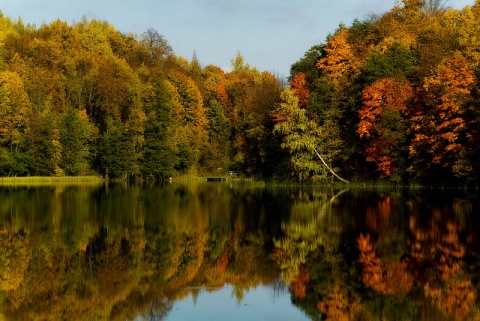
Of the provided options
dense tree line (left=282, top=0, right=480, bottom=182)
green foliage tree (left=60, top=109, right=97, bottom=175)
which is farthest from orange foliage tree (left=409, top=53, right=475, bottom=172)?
green foliage tree (left=60, top=109, right=97, bottom=175)

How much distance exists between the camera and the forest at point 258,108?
48969 millimetres

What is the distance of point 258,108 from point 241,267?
2308 inches

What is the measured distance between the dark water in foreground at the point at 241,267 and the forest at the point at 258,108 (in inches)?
896

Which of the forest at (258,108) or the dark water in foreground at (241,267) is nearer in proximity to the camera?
the dark water in foreground at (241,267)

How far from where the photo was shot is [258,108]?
241ft

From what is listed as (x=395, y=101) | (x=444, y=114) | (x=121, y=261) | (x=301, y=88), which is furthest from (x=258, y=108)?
(x=121, y=261)

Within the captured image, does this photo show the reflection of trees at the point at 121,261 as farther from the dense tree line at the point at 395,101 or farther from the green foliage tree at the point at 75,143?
the green foliage tree at the point at 75,143

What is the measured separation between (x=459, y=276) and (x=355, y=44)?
174 ft

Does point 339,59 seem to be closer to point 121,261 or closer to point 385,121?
point 385,121

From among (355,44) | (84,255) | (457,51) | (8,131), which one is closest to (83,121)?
(8,131)

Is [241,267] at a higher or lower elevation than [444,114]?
lower

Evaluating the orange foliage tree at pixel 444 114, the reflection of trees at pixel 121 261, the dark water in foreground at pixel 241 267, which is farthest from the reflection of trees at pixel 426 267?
the orange foliage tree at pixel 444 114

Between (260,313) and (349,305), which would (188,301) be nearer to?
(260,313)

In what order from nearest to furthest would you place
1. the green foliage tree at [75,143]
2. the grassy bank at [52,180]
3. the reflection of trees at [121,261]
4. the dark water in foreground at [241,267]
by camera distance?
1. the dark water in foreground at [241,267]
2. the reflection of trees at [121,261]
3. the grassy bank at [52,180]
4. the green foliage tree at [75,143]
